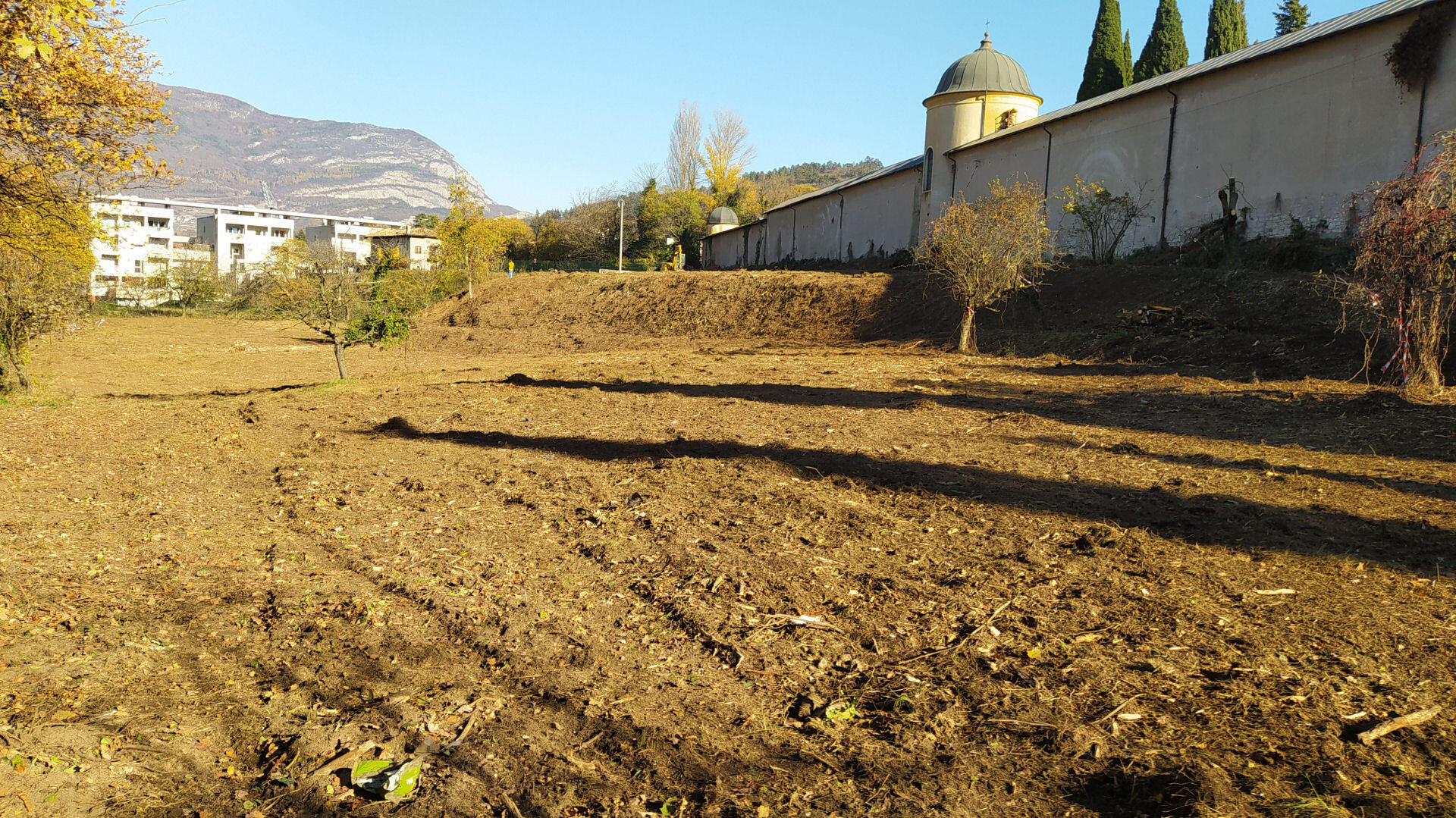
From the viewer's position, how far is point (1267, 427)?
33.0 feet

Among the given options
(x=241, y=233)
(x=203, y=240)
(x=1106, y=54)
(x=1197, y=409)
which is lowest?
(x=1197, y=409)

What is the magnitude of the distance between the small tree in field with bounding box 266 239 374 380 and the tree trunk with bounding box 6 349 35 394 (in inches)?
162

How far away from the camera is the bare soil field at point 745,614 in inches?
127

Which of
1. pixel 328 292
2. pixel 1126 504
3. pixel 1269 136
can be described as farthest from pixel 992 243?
pixel 328 292

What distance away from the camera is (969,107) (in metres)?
36.9

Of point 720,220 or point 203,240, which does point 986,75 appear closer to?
point 720,220

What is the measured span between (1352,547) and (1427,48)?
61.7 ft

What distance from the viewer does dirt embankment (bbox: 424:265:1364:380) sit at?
15.5 meters

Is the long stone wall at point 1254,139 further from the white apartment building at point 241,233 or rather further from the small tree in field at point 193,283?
the white apartment building at point 241,233

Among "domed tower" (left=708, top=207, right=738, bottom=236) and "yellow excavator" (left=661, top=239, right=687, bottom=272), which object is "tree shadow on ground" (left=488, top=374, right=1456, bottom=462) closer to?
"yellow excavator" (left=661, top=239, right=687, bottom=272)

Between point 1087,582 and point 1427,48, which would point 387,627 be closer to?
point 1087,582

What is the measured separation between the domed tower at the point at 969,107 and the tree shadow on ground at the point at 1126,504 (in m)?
30.5

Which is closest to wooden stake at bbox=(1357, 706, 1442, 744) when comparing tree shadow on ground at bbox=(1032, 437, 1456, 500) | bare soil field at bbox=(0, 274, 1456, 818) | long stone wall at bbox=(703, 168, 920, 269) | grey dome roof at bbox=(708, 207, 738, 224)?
bare soil field at bbox=(0, 274, 1456, 818)

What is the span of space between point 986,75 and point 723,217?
103 ft
